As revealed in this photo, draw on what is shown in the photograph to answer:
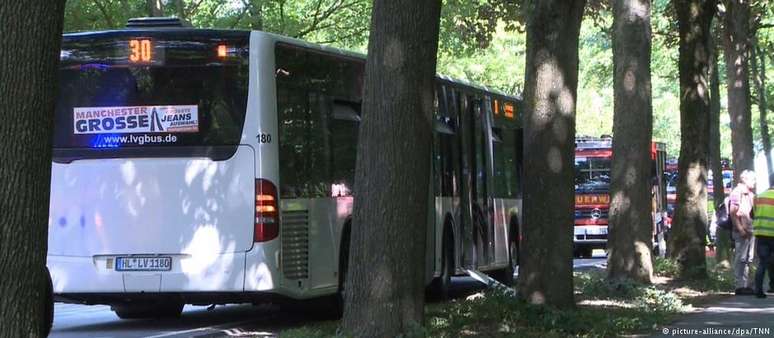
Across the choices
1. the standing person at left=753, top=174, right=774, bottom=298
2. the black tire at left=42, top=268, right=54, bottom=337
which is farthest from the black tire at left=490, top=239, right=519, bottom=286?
the black tire at left=42, top=268, right=54, bottom=337

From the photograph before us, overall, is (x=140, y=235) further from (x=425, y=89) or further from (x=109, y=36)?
(x=425, y=89)

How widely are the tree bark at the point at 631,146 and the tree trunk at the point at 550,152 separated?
4.50 m

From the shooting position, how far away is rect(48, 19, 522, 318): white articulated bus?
526 inches

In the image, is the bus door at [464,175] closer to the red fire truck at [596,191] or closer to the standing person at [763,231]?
the standing person at [763,231]

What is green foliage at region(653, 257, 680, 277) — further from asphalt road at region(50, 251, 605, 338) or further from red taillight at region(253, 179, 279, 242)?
red taillight at region(253, 179, 279, 242)

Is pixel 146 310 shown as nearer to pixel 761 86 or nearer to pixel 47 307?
pixel 47 307

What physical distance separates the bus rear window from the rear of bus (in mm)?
10

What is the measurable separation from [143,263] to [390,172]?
435cm

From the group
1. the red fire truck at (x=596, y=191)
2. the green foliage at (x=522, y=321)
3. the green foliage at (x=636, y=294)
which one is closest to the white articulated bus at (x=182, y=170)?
the green foliage at (x=522, y=321)

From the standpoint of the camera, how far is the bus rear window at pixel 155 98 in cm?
1347

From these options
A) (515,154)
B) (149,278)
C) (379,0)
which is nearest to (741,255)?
(515,154)

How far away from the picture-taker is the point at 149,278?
13438 millimetres

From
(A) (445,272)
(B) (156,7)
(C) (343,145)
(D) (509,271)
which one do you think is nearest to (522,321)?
(C) (343,145)

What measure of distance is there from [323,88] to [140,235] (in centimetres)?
268
